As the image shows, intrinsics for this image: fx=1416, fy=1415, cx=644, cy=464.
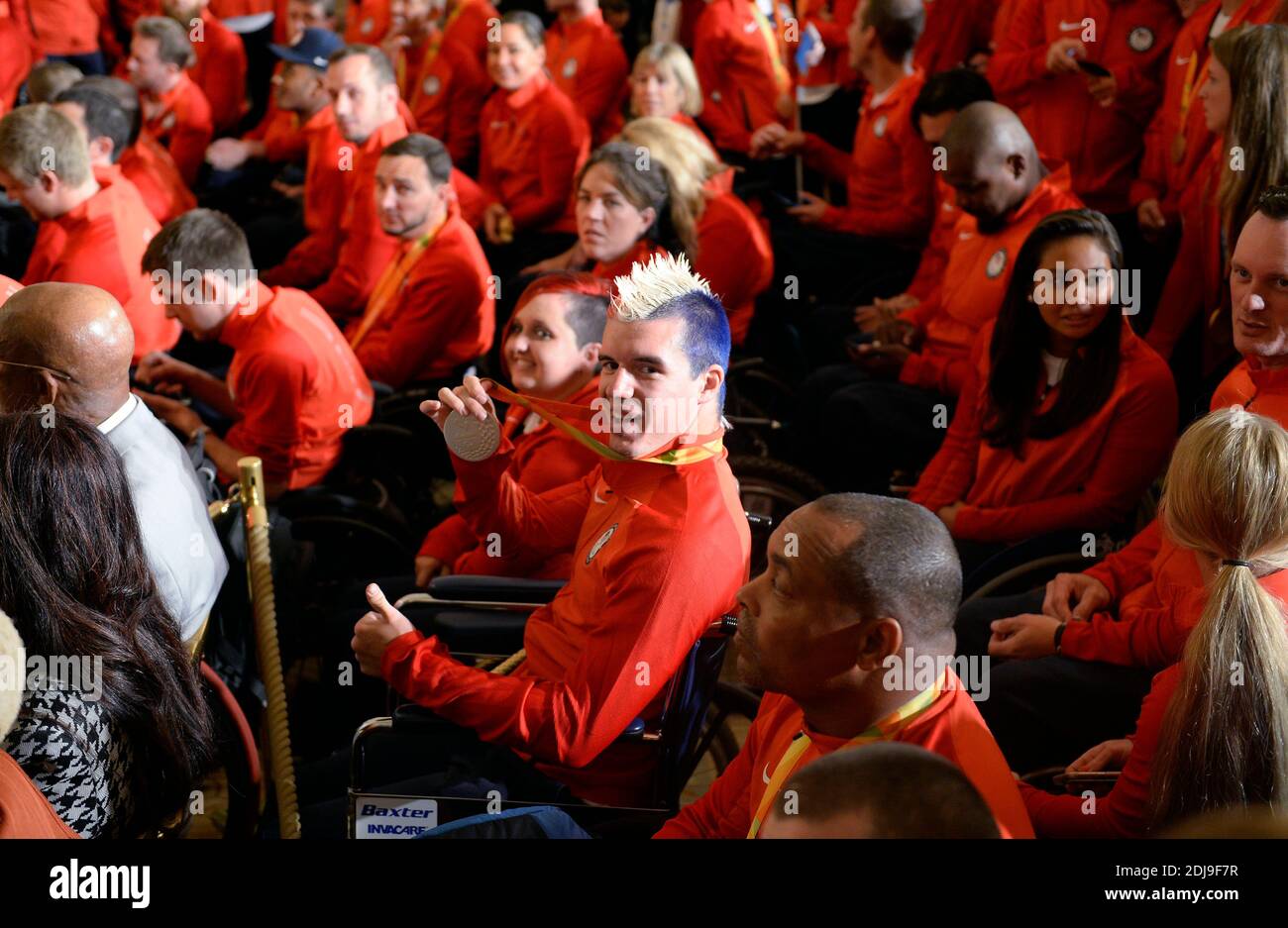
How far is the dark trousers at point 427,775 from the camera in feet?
7.14

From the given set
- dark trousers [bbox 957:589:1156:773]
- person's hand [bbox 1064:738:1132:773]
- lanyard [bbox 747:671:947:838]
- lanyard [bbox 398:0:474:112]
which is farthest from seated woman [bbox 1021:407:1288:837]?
lanyard [bbox 398:0:474:112]

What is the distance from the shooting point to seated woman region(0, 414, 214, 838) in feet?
5.78

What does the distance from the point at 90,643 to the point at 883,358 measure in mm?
2416

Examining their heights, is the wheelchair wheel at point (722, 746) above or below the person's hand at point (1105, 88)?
below

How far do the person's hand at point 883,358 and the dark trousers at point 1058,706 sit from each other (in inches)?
54.1

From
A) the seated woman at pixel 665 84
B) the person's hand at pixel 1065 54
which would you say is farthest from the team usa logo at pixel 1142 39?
the seated woman at pixel 665 84

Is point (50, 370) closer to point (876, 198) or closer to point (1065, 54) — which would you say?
point (1065, 54)

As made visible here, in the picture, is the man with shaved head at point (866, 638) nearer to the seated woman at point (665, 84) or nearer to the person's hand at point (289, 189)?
the seated woman at point (665, 84)

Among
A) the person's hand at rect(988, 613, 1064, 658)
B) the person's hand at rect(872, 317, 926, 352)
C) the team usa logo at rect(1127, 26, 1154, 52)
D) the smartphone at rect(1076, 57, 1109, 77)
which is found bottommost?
the person's hand at rect(988, 613, 1064, 658)

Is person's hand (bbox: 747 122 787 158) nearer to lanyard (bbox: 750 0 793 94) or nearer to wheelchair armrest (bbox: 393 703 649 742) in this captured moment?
lanyard (bbox: 750 0 793 94)

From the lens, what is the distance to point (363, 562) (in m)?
3.46

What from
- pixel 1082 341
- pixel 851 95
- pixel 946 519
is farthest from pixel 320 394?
pixel 851 95

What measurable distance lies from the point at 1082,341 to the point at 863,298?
1.65 metres

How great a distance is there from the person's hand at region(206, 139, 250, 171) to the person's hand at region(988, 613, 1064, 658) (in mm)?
4601
